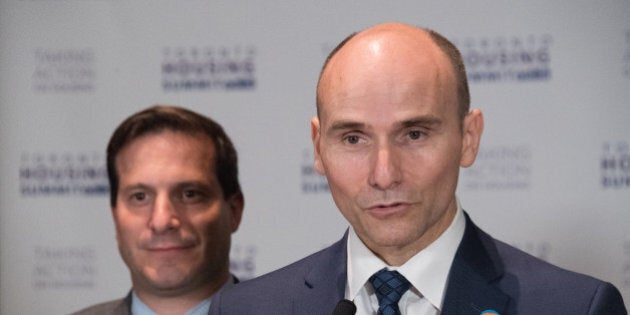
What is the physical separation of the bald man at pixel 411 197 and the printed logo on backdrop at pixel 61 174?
1634 millimetres

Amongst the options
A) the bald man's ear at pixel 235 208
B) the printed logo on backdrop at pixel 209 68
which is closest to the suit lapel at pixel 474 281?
the bald man's ear at pixel 235 208

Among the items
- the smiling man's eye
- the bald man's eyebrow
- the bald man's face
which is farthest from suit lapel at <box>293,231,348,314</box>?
the smiling man's eye

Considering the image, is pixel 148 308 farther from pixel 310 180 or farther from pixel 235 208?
pixel 310 180

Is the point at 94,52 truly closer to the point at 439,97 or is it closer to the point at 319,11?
the point at 319,11

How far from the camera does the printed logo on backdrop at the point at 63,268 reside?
3346 millimetres

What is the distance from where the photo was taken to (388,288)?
1.83 meters

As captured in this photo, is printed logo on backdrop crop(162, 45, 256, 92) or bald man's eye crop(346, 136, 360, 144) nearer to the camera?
bald man's eye crop(346, 136, 360, 144)

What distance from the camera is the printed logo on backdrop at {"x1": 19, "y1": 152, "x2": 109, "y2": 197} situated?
338 cm

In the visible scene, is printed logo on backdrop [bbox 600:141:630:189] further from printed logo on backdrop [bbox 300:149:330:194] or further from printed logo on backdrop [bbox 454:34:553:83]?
printed logo on backdrop [bbox 300:149:330:194]

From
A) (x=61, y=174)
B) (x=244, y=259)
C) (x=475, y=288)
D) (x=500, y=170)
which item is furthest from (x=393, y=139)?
(x=61, y=174)

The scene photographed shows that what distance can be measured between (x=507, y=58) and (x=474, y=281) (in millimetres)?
1416

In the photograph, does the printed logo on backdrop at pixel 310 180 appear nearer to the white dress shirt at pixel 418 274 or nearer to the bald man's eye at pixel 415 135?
the white dress shirt at pixel 418 274

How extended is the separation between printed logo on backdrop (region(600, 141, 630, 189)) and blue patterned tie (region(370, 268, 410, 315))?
4.50 ft

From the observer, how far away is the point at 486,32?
3.10 meters
